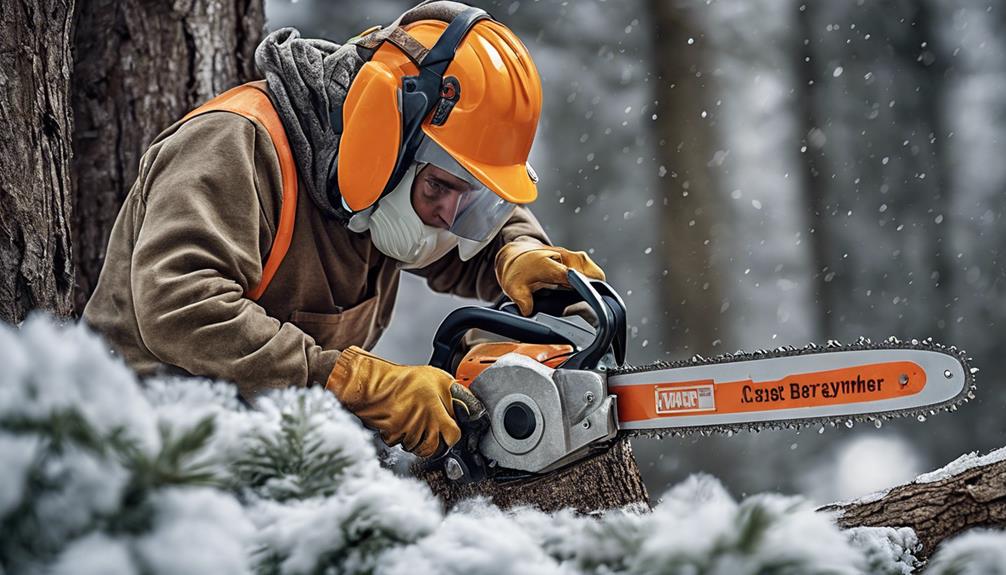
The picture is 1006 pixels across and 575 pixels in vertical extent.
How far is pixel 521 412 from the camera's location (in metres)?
1.90

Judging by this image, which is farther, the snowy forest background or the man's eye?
the snowy forest background

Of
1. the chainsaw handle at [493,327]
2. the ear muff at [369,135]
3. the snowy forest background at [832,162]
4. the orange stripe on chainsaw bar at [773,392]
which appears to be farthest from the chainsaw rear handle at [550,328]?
the snowy forest background at [832,162]

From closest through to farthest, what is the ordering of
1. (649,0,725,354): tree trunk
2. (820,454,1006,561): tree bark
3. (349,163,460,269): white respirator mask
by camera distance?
(820,454,1006,561): tree bark < (349,163,460,269): white respirator mask < (649,0,725,354): tree trunk

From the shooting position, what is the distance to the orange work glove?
1876mm

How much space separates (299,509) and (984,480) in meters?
1.09

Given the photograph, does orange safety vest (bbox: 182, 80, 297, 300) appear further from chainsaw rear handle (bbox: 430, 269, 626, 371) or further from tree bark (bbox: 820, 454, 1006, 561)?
tree bark (bbox: 820, 454, 1006, 561)

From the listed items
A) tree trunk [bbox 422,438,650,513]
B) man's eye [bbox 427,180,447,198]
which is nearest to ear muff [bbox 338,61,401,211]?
man's eye [bbox 427,180,447,198]

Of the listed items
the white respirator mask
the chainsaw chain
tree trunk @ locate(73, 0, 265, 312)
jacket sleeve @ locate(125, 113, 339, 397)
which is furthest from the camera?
tree trunk @ locate(73, 0, 265, 312)

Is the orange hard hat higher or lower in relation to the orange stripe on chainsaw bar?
higher

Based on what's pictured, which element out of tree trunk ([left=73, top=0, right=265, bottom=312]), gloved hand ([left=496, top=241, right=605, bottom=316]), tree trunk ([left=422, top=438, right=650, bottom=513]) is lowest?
tree trunk ([left=422, top=438, right=650, bottom=513])

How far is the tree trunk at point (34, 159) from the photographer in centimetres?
186

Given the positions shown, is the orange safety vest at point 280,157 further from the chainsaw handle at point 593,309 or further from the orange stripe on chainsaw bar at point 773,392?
the orange stripe on chainsaw bar at point 773,392

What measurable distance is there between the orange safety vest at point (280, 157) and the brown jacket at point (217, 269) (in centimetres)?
2

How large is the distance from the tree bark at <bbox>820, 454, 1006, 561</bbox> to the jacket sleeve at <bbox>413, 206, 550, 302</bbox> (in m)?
1.30
